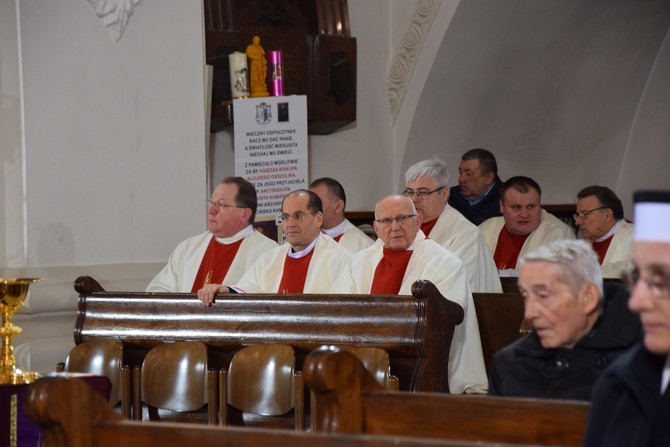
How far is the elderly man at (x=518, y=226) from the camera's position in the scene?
28.2 feet

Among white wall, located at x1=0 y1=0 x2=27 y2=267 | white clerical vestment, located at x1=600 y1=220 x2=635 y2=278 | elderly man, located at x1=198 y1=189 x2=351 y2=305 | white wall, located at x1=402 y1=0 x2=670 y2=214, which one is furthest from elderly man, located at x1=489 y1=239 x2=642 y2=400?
white wall, located at x1=402 y1=0 x2=670 y2=214

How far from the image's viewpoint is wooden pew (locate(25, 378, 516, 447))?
280cm

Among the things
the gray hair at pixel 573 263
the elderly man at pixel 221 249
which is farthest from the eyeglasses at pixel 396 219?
the gray hair at pixel 573 263

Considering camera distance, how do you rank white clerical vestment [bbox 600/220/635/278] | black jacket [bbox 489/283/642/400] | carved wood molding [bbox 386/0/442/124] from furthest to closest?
carved wood molding [bbox 386/0/442/124]
white clerical vestment [bbox 600/220/635/278]
black jacket [bbox 489/283/642/400]

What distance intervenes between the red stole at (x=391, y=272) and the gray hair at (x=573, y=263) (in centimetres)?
269

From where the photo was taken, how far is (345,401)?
3.32 metres

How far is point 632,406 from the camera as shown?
8.29 feet

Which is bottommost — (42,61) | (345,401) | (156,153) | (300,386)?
(300,386)

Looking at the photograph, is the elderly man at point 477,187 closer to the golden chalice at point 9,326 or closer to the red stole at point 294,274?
the red stole at point 294,274

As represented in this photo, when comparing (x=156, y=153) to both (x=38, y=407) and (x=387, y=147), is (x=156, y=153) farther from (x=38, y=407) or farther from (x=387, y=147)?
(x=38, y=407)

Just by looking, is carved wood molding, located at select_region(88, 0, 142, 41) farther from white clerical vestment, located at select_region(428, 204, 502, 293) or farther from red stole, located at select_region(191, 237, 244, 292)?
white clerical vestment, located at select_region(428, 204, 502, 293)

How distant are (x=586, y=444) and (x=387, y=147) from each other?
8042 millimetres

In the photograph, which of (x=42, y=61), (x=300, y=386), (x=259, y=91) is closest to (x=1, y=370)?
(x=300, y=386)

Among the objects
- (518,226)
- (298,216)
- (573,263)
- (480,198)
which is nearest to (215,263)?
(298,216)
